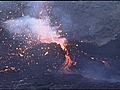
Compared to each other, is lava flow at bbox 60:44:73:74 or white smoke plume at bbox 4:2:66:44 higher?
white smoke plume at bbox 4:2:66:44

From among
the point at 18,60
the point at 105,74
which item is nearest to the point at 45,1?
the point at 18,60

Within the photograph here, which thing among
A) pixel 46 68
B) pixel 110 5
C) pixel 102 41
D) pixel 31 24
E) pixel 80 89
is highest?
pixel 110 5

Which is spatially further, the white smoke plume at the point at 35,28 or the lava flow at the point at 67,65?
the white smoke plume at the point at 35,28

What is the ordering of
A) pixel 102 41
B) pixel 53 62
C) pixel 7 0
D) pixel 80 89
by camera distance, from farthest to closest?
1. pixel 7 0
2. pixel 102 41
3. pixel 53 62
4. pixel 80 89

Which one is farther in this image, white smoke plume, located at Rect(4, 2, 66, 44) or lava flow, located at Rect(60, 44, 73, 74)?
white smoke plume, located at Rect(4, 2, 66, 44)

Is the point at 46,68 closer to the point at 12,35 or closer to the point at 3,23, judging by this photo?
the point at 12,35

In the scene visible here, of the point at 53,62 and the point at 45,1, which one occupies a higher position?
the point at 45,1

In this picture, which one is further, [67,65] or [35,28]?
[35,28]

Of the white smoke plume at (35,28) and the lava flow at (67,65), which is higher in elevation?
the white smoke plume at (35,28)

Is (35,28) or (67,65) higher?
(35,28)

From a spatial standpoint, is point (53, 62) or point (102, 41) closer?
point (53, 62)

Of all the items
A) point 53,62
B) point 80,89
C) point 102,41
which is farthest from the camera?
point 102,41
